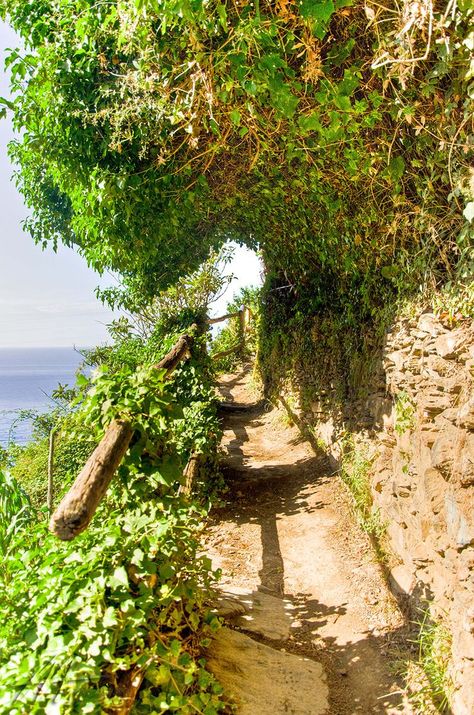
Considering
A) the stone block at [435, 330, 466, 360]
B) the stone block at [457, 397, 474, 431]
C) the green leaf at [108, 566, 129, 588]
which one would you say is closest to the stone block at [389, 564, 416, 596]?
the stone block at [457, 397, 474, 431]

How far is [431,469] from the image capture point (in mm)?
3066

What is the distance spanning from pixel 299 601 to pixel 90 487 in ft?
8.50

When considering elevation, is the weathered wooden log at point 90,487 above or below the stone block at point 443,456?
above

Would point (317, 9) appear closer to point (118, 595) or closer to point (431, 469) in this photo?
point (431, 469)

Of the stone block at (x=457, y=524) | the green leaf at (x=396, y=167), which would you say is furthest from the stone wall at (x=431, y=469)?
the green leaf at (x=396, y=167)

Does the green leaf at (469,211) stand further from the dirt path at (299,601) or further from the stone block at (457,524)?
the dirt path at (299,601)

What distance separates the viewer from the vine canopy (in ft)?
9.46

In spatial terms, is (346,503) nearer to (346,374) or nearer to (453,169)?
(346,374)

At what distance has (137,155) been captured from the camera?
462 centimetres

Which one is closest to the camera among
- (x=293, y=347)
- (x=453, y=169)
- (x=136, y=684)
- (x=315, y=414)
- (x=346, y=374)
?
(x=136, y=684)

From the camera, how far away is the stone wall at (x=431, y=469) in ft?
8.55

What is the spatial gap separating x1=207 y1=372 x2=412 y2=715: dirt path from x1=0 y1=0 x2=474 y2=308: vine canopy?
7.93 ft

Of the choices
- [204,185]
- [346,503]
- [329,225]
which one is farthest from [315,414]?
[204,185]

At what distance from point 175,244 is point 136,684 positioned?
6.09 metres
